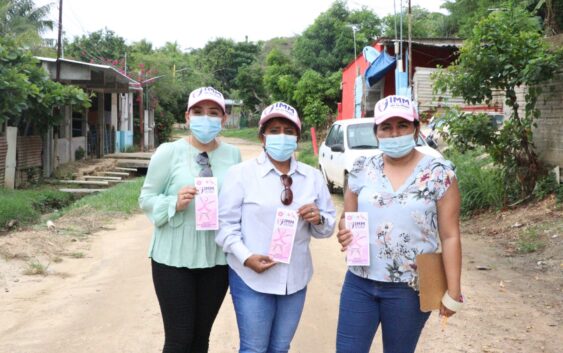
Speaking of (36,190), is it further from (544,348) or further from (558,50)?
(544,348)

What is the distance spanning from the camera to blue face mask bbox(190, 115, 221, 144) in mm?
3135

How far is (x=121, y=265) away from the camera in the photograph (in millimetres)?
7102

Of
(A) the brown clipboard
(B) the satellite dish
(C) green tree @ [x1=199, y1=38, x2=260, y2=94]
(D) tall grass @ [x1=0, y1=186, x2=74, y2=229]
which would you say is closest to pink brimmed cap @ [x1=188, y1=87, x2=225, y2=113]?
(A) the brown clipboard

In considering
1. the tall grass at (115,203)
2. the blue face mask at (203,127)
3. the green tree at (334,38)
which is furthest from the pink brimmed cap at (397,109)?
the green tree at (334,38)

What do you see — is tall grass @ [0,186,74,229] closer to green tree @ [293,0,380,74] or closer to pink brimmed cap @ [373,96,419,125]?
pink brimmed cap @ [373,96,419,125]

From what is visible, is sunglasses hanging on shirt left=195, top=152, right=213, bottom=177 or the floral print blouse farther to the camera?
sunglasses hanging on shirt left=195, top=152, right=213, bottom=177

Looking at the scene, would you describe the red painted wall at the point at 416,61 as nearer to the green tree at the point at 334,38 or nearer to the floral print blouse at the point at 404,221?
the green tree at the point at 334,38

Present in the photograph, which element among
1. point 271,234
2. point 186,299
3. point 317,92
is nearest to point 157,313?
point 186,299

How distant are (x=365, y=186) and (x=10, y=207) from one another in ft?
32.5

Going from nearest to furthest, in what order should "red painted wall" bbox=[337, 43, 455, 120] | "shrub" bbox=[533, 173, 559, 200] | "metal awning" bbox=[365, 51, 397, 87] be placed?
"shrub" bbox=[533, 173, 559, 200] → "metal awning" bbox=[365, 51, 397, 87] → "red painted wall" bbox=[337, 43, 455, 120]

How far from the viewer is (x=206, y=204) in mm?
2879

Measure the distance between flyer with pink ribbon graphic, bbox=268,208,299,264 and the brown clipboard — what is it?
57cm

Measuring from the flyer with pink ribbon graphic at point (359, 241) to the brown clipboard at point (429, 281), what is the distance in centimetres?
24

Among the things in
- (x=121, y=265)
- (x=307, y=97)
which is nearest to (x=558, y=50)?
(x=121, y=265)
